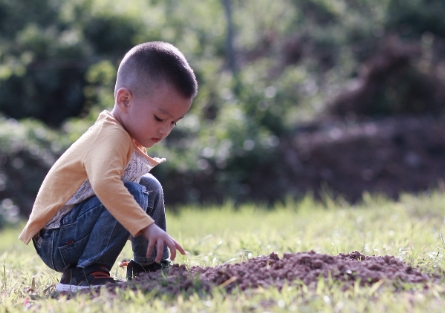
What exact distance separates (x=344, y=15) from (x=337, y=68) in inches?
86.1

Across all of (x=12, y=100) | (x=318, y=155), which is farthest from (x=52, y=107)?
(x=318, y=155)

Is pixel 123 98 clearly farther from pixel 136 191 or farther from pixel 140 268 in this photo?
pixel 140 268

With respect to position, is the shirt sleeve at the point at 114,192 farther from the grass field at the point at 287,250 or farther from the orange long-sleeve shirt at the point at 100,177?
the grass field at the point at 287,250

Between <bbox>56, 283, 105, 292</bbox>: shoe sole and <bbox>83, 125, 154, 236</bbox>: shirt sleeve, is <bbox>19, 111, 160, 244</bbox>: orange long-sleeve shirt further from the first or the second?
<bbox>56, 283, 105, 292</bbox>: shoe sole

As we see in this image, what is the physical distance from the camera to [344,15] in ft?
45.4

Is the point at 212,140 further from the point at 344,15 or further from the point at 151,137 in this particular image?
the point at 344,15

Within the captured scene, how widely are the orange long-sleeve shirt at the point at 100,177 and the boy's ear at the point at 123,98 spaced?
0.27ft

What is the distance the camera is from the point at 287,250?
3.83 meters

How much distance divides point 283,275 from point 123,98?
122cm

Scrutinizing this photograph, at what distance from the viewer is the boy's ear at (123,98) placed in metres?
3.12

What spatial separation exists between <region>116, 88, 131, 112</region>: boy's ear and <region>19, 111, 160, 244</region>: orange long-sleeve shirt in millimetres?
82

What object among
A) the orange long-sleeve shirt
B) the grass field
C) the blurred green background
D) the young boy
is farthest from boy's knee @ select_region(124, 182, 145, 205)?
the blurred green background

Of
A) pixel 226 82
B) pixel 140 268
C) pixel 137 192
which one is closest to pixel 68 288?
pixel 140 268

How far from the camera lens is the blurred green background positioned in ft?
26.9
